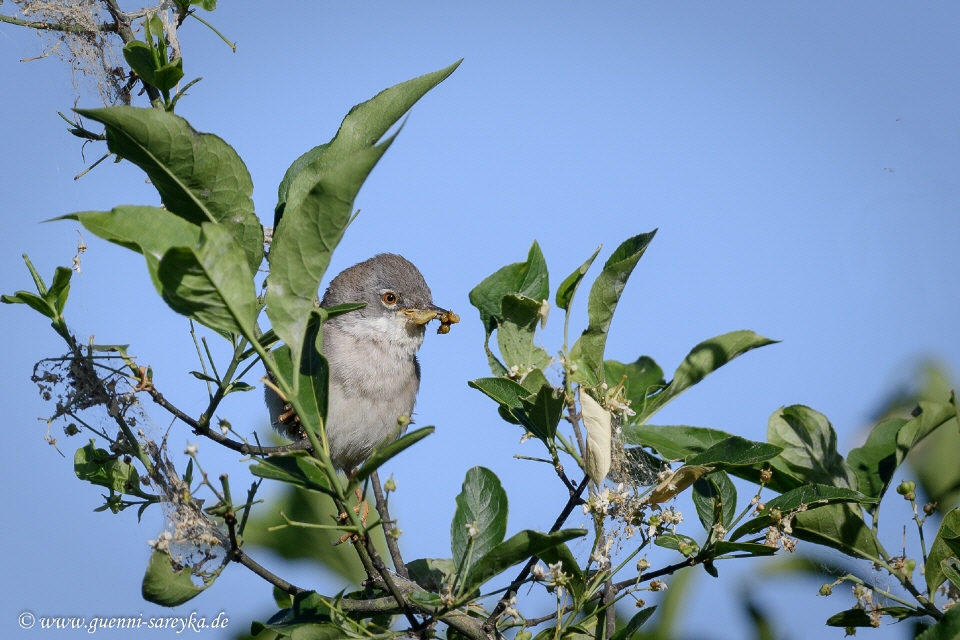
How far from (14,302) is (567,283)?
5.62 ft

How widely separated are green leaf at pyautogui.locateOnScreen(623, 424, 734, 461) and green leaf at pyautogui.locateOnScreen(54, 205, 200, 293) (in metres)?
1.46

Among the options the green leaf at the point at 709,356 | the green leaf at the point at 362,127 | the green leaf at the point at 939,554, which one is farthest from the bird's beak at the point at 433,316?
the green leaf at the point at 939,554

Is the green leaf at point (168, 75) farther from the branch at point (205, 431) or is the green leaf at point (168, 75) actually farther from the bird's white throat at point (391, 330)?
the bird's white throat at point (391, 330)

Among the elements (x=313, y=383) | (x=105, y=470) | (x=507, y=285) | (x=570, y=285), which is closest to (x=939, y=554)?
(x=570, y=285)

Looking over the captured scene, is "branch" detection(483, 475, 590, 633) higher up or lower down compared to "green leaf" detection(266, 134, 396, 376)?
lower down

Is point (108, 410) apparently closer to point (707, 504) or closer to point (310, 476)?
point (310, 476)

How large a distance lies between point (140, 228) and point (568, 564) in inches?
56.1

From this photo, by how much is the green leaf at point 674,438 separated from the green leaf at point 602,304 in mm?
235

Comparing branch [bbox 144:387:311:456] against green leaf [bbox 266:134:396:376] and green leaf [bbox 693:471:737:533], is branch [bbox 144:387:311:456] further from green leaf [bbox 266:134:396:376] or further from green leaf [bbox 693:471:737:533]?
green leaf [bbox 693:471:737:533]

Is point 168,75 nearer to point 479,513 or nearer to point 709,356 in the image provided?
point 479,513

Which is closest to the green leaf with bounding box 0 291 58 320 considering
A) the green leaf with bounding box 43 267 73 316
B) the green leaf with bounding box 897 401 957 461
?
the green leaf with bounding box 43 267 73 316

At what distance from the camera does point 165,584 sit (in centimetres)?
236

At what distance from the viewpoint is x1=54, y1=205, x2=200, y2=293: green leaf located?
67.5 inches

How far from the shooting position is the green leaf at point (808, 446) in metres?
2.96
